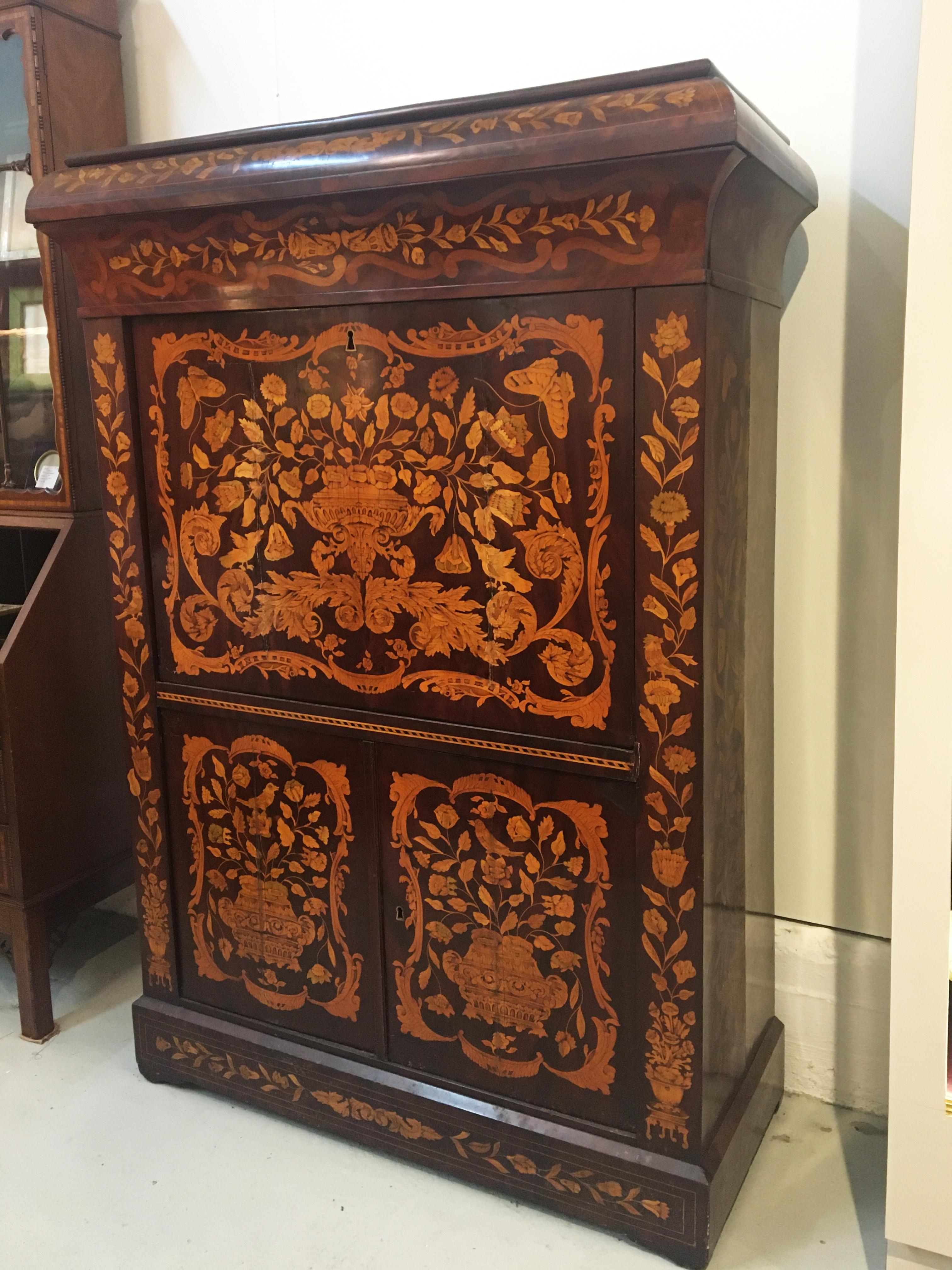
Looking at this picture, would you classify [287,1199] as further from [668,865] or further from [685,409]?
[685,409]

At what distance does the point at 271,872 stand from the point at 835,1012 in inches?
43.3

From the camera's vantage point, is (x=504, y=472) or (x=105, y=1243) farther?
(x=105, y=1243)

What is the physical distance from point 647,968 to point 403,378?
3.20 ft

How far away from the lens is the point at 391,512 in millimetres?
1748

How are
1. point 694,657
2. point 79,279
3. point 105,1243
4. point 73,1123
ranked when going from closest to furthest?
point 694,657
point 105,1243
point 79,279
point 73,1123

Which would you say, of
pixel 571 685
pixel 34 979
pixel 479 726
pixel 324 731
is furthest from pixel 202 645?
pixel 34 979

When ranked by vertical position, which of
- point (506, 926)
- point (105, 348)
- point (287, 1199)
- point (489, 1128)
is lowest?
point (287, 1199)

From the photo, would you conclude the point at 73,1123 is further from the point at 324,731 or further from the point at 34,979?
the point at 324,731

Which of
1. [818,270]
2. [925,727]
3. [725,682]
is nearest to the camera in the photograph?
[925,727]

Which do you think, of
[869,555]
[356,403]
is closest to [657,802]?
[869,555]

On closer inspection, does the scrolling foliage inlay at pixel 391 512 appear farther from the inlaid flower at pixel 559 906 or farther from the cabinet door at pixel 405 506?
the inlaid flower at pixel 559 906

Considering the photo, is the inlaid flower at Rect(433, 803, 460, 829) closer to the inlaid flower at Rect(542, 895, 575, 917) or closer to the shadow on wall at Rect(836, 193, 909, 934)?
the inlaid flower at Rect(542, 895, 575, 917)

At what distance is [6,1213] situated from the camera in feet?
6.14

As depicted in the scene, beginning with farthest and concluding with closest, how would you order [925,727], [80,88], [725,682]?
[80,88] < [725,682] < [925,727]
